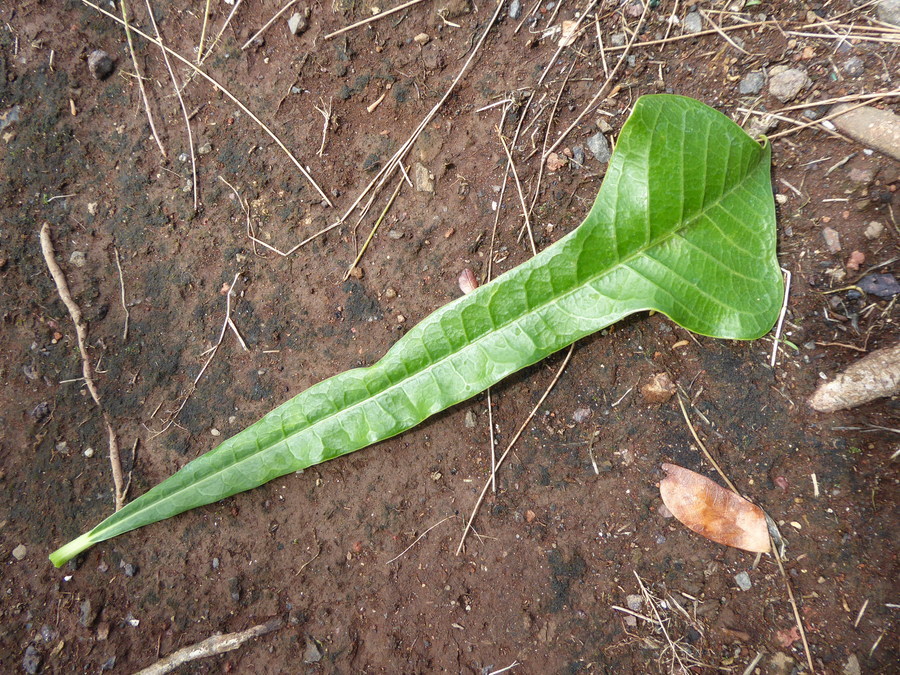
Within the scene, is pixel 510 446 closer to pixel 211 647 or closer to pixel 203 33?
pixel 211 647

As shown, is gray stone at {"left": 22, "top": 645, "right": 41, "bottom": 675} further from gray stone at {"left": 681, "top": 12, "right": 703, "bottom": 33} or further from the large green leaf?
gray stone at {"left": 681, "top": 12, "right": 703, "bottom": 33}

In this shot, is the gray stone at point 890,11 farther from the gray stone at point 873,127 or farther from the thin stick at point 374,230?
the thin stick at point 374,230

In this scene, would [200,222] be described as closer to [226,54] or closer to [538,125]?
[226,54]

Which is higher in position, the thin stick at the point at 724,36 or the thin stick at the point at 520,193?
the thin stick at the point at 724,36

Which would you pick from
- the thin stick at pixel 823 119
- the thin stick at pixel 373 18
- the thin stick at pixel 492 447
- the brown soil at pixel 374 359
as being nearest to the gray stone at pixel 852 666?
the brown soil at pixel 374 359

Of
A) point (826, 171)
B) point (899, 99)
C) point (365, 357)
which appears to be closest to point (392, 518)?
point (365, 357)

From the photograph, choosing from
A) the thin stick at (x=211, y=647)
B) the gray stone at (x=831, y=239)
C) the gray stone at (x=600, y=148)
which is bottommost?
the thin stick at (x=211, y=647)
